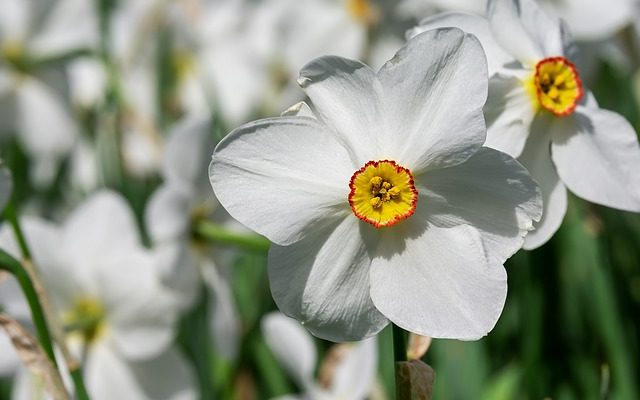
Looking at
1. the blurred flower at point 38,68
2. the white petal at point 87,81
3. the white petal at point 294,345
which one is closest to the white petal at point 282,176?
the white petal at point 294,345

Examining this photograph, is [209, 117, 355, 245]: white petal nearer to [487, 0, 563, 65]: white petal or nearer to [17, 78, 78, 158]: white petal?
[487, 0, 563, 65]: white petal

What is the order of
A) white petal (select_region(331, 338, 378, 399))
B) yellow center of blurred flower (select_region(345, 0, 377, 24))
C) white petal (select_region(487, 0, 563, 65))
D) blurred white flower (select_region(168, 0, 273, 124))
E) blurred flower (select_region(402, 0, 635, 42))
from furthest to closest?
blurred white flower (select_region(168, 0, 273, 124)), yellow center of blurred flower (select_region(345, 0, 377, 24)), blurred flower (select_region(402, 0, 635, 42)), white petal (select_region(331, 338, 378, 399)), white petal (select_region(487, 0, 563, 65))

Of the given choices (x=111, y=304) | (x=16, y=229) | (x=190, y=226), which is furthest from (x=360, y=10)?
(x=16, y=229)

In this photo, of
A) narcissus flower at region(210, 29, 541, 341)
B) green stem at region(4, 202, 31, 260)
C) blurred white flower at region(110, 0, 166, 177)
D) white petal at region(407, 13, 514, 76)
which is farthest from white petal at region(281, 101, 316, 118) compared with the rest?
blurred white flower at region(110, 0, 166, 177)

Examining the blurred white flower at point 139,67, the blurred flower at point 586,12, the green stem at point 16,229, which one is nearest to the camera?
the green stem at point 16,229

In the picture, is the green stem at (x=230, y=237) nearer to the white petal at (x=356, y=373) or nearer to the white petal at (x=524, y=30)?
the white petal at (x=356, y=373)

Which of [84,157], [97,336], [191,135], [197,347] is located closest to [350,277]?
[191,135]

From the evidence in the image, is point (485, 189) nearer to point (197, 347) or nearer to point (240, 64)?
point (197, 347)
